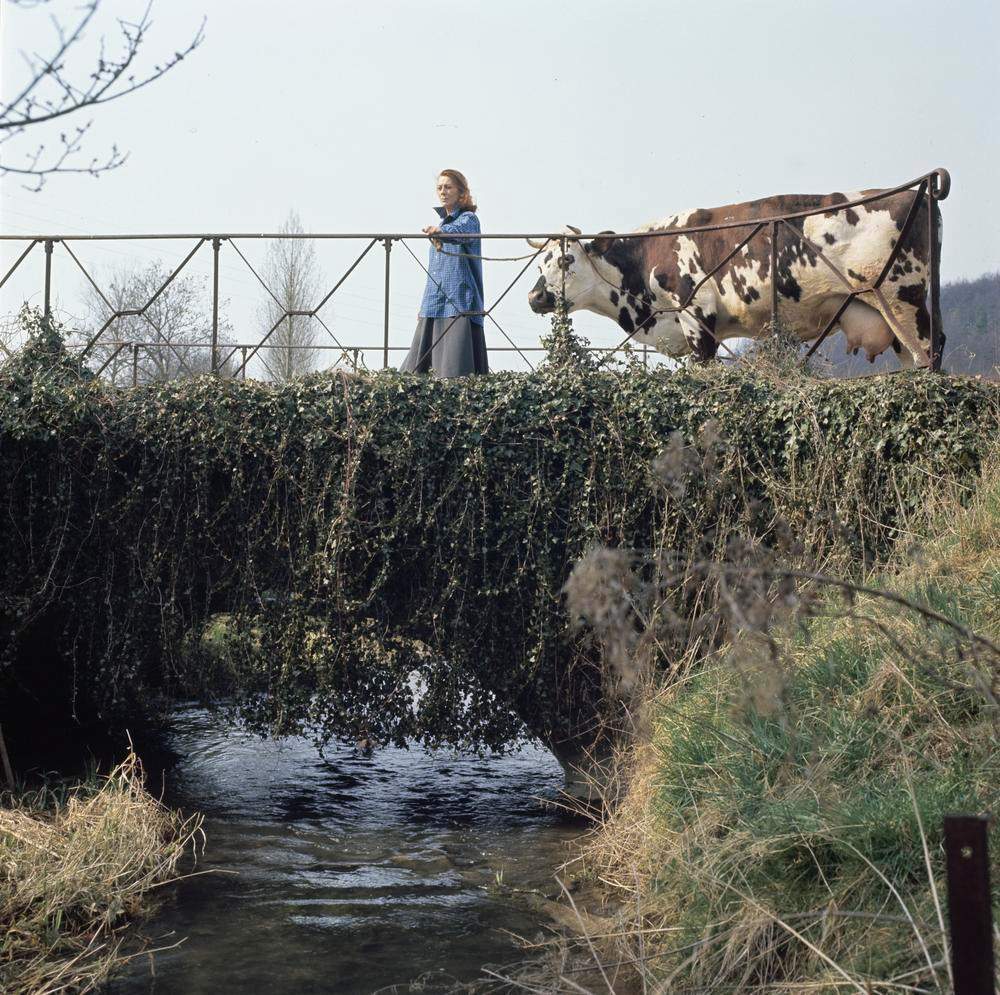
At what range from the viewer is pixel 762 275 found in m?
9.49

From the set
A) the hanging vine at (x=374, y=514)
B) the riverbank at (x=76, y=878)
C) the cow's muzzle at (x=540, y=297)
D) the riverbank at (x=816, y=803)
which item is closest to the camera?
the riverbank at (x=816, y=803)

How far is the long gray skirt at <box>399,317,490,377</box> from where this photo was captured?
30.5 ft

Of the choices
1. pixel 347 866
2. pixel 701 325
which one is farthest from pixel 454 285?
pixel 347 866

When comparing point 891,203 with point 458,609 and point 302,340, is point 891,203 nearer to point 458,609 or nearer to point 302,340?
point 458,609

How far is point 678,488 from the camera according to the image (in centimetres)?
376

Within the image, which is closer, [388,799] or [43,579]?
[43,579]

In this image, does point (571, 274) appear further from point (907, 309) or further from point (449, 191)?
point (907, 309)

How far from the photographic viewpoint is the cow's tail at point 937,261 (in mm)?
7930

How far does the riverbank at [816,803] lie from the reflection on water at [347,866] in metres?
0.58

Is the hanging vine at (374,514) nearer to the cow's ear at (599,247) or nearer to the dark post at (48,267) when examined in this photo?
the dark post at (48,267)

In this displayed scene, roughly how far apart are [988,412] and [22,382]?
6.08 m

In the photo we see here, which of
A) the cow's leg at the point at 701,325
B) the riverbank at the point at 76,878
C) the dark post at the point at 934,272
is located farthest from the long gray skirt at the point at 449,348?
the riverbank at the point at 76,878

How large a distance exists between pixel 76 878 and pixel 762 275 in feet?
22.0

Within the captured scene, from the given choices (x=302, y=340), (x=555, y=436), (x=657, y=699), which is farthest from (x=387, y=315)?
(x=302, y=340)
